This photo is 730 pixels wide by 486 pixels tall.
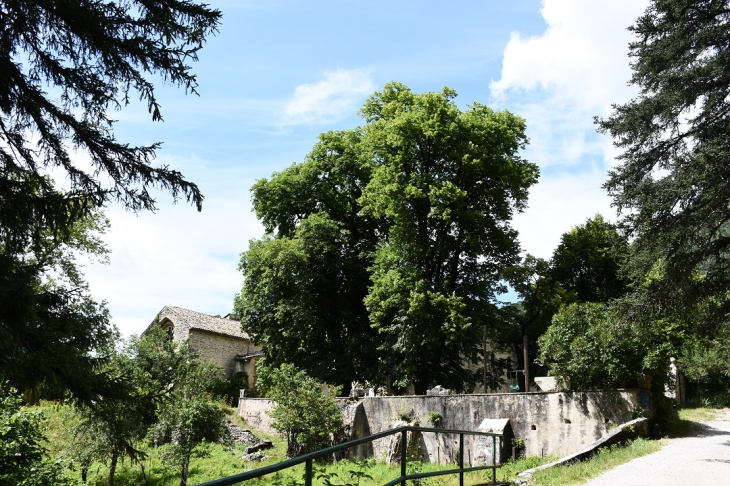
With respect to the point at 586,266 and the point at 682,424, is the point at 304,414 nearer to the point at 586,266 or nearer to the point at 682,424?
the point at 682,424

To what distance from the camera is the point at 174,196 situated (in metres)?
7.12

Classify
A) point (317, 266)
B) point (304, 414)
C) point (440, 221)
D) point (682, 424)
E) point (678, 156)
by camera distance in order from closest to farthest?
point (678, 156) < point (682, 424) < point (304, 414) < point (440, 221) < point (317, 266)

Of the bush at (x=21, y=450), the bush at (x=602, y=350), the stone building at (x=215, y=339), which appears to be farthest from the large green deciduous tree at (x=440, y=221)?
the stone building at (x=215, y=339)

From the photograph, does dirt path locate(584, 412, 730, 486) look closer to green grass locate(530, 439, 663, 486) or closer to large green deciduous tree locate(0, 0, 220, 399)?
green grass locate(530, 439, 663, 486)

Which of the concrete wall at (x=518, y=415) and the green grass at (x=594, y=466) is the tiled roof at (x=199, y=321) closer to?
the concrete wall at (x=518, y=415)

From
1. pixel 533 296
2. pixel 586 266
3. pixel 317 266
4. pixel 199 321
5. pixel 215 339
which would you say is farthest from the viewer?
pixel 199 321

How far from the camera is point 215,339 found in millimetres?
36000

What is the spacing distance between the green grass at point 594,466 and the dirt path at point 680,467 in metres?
0.17

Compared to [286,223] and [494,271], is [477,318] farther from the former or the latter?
[286,223]

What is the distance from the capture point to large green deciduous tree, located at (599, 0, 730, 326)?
462 inches

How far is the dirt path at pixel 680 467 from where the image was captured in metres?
8.49

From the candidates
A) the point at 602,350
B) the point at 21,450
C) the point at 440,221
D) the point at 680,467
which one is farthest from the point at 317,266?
the point at 680,467

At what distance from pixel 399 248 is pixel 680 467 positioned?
13632mm

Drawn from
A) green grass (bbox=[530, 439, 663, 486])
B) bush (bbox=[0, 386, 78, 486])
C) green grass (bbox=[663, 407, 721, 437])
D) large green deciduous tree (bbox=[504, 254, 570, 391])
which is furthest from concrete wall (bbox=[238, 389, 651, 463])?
bush (bbox=[0, 386, 78, 486])
